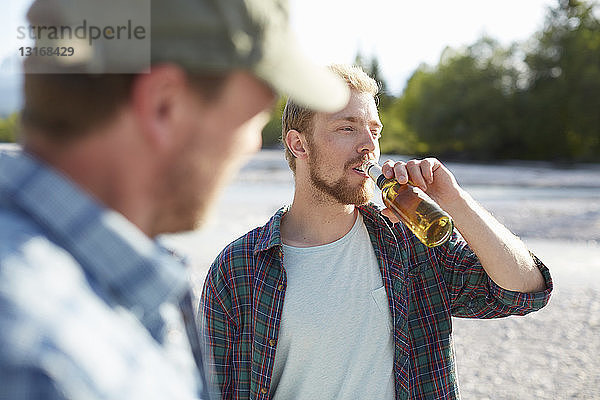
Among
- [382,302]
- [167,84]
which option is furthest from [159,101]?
[382,302]

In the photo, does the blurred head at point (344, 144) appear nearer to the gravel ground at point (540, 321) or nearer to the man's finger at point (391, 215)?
the man's finger at point (391, 215)

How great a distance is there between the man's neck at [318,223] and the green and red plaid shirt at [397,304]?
12 centimetres

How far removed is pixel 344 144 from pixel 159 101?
5.08ft

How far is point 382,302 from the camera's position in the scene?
211cm

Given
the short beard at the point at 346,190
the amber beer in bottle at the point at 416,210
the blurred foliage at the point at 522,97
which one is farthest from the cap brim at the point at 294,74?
the blurred foliage at the point at 522,97

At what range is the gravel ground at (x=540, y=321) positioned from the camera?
492 cm

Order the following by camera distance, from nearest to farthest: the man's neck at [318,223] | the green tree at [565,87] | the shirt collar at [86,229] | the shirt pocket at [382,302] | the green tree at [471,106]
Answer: the shirt collar at [86,229]
the shirt pocket at [382,302]
the man's neck at [318,223]
the green tree at [565,87]
the green tree at [471,106]

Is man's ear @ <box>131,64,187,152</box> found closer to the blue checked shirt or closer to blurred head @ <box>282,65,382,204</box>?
Result: the blue checked shirt

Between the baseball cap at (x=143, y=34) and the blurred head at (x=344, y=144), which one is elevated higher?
the baseball cap at (x=143, y=34)

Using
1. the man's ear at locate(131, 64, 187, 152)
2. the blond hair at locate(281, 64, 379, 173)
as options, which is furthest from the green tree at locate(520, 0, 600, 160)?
the man's ear at locate(131, 64, 187, 152)

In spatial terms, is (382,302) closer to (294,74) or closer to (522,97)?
(294,74)

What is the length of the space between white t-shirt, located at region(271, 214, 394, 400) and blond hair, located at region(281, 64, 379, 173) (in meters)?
0.61

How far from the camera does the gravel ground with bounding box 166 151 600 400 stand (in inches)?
194

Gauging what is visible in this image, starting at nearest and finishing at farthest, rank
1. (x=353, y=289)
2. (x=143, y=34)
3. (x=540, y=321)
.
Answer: (x=143, y=34) < (x=353, y=289) < (x=540, y=321)
